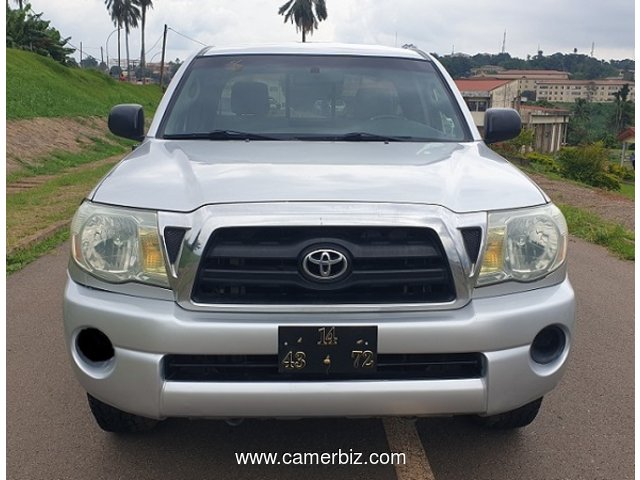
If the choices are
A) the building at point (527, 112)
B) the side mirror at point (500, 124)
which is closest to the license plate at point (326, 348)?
the side mirror at point (500, 124)

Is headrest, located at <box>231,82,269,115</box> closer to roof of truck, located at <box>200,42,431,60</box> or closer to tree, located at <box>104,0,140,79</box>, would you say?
roof of truck, located at <box>200,42,431,60</box>

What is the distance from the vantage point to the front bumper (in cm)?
230

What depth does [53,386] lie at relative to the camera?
3615 millimetres

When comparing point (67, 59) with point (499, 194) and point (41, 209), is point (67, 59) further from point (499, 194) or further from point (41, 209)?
point (499, 194)

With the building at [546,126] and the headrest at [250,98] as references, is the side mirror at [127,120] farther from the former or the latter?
the building at [546,126]

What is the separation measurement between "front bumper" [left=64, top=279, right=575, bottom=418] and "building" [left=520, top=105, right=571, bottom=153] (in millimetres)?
64886

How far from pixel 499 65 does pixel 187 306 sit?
149455 millimetres

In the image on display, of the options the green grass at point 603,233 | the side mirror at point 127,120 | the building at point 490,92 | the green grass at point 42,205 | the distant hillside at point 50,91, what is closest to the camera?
A: the side mirror at point 127,120

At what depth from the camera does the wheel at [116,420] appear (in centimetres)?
280

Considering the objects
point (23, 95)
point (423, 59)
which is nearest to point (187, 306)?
point (423, 59)

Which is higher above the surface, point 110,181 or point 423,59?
point 423,59

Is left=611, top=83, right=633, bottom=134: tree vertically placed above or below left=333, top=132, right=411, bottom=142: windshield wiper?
below

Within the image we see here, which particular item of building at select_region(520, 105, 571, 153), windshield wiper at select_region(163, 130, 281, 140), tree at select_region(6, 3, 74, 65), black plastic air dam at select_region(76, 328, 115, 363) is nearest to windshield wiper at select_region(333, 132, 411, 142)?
windshield wiper at select_region(163, 130, 281, 140)

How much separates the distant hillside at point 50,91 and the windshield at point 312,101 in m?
15.5
